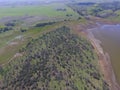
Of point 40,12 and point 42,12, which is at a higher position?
point 42,12

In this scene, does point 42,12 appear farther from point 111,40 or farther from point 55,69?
point 55,69

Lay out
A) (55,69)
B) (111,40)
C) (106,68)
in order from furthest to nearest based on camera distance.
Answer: (111,40), (106,68), (55,69)

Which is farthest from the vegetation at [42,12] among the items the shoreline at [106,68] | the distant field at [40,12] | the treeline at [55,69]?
the treeline at [55,69]

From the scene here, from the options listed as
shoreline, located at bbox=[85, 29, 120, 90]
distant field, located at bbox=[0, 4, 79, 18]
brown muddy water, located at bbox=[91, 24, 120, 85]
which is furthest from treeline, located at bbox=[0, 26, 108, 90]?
distant field, located at bbox=[0, 4, 79, 18]

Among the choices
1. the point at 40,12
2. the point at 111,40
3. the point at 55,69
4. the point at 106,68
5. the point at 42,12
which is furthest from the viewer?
the point at 40,12

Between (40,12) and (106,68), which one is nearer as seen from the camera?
(106,68)

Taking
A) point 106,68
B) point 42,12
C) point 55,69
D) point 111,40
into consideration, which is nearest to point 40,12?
point 42,12

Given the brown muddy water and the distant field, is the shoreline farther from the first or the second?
the distant field

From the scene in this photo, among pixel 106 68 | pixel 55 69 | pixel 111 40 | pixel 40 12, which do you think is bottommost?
pixel 40 12
